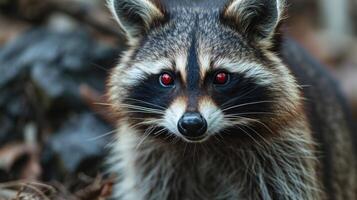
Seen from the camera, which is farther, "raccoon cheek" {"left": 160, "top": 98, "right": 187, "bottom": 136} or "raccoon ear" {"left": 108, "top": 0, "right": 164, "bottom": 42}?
"raccoon ear" {"left": 108, "top": 0, "right": 164, "bottom": 42}

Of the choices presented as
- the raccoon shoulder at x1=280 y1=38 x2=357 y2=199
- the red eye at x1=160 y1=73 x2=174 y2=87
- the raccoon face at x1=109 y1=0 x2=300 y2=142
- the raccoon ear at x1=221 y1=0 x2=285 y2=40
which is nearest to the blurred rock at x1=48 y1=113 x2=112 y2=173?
the raccoon face at x1=109 y1=0 x2=300 y2=142

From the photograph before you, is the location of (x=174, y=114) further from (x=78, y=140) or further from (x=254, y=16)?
(x=78, y=140)

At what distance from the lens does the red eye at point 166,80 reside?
637cm

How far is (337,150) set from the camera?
26.7 ft

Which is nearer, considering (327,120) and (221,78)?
(221,78)

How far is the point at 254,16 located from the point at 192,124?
3.74ft

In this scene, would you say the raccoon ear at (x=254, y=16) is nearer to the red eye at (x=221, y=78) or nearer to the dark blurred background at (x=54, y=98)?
the red eye at (x=221, y=78)

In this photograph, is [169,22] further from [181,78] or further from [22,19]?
[22,19]

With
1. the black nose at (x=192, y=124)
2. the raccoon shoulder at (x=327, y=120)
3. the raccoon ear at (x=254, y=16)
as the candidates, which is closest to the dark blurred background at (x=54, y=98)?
the raccoon ear at (x=254, y=16)

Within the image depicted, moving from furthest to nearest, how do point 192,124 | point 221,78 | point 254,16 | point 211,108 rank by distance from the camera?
point 254,16
point 221,78
point 211,108
point 192,124

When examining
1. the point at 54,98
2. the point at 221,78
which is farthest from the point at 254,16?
the point at 54,98

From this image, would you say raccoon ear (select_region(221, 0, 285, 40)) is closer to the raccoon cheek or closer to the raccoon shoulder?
the raccoon shoulder

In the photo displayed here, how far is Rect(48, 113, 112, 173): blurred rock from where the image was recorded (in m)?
8.20

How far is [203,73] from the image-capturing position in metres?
6.23
